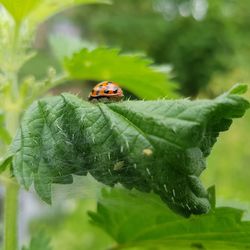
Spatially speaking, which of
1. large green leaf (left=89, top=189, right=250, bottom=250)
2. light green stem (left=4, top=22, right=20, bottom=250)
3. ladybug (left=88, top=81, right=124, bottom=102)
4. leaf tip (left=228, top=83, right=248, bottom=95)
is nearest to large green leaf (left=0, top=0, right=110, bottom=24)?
light green stem (left=4, top=22, right=20, bottom=250)

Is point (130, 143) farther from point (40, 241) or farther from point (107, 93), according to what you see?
point (40, 241)

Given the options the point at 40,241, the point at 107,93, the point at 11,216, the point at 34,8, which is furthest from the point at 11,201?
the point at 34,8

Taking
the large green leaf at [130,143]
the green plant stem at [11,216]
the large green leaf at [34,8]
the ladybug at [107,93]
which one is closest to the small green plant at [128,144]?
the large green leaf at [130,143]

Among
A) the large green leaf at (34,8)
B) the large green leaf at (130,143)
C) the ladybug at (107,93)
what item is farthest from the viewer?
the large green leaf at (34,8)

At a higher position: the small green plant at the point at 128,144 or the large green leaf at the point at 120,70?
the large green leaf at the point at 120,70

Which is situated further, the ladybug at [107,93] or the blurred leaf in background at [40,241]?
the blurred leaf in background at [40,241]

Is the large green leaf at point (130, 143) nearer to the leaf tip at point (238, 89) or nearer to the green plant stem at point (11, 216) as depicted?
the leaf tip at point (238, 89)

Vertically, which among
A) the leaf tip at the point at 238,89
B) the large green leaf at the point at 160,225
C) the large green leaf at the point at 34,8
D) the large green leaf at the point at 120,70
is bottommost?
the large green leaf at the point at 160,225
